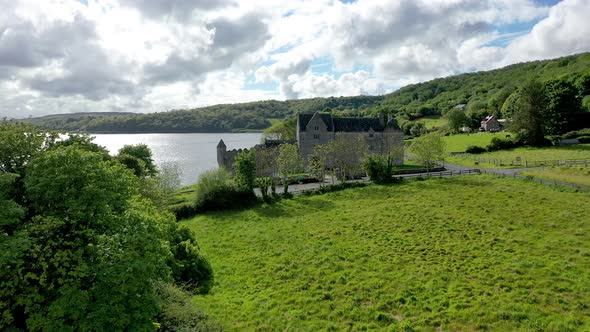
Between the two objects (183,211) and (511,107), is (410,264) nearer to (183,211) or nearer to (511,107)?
(183,211)

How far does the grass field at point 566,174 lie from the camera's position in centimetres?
4219

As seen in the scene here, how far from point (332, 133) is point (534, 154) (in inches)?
1611

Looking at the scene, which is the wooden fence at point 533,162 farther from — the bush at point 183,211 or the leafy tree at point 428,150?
the bush at point 183,211

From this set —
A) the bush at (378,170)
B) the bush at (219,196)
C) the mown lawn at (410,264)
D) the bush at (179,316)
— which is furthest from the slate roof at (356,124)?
the bush at (179,316)

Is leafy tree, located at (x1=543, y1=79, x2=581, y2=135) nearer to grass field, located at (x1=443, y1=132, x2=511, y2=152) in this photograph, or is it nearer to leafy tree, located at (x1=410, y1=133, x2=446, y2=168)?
grass field, located at (x1=443, y1=132, x2=511, y2=152)

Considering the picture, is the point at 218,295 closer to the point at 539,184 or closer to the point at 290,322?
the point at 290,322

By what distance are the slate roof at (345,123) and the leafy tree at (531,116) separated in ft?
107

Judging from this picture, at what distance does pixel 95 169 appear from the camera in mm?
13695

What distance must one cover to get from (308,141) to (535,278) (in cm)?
5234

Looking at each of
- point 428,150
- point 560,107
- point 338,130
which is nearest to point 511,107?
point 560,107

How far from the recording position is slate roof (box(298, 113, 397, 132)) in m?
70.2

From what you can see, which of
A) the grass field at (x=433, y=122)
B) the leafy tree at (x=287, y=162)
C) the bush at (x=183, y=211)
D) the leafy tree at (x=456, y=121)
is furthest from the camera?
the grass field at (x=433, y=122)

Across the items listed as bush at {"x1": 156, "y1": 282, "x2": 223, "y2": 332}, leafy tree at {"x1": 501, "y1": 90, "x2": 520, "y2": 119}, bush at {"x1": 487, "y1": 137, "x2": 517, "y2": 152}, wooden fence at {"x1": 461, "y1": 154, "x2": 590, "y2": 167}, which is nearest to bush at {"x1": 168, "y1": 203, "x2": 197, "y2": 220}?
bush at {"x1": 156, "y1": 282, "x2": 223, "y2": 332}

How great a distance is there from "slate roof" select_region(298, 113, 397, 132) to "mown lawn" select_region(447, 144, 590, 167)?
1842 centimetres
